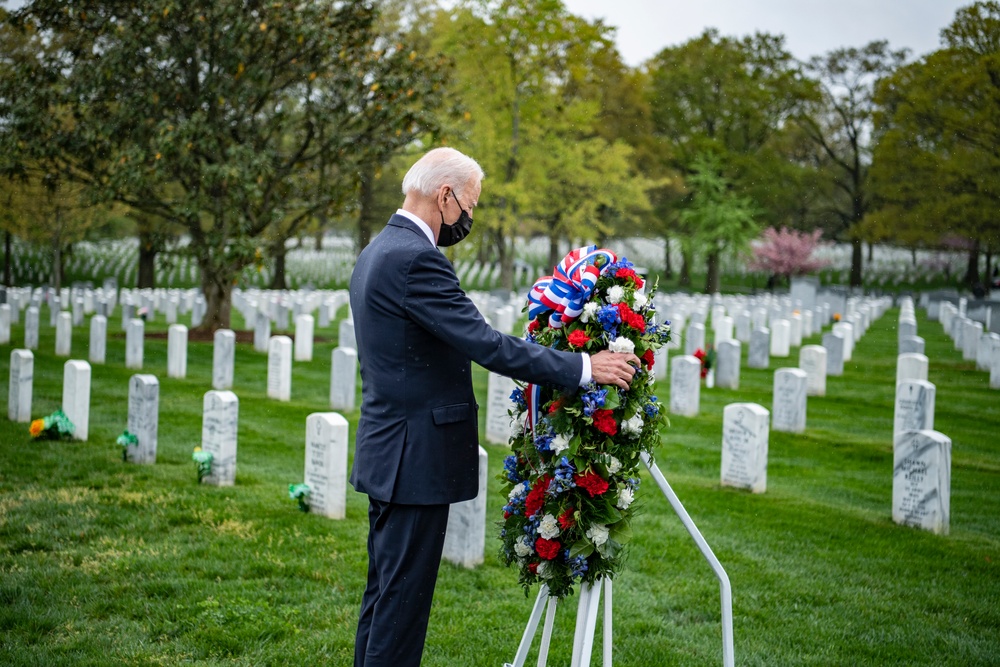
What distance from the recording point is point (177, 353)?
46.5 ft

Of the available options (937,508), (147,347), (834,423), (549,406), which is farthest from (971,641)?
(147,347)

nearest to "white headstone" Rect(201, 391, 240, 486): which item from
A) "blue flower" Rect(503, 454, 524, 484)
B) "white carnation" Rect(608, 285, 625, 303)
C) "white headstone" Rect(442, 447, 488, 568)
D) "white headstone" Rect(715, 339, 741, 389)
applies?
"white headstone" Rect(442, 447, 488, 568)

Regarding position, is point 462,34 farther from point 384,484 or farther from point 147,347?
point 384,484

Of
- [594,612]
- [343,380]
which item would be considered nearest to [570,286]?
[594,612]

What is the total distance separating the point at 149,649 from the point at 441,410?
2.28 m

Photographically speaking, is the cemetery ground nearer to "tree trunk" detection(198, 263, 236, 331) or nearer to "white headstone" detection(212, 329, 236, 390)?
"white headstone" detection(212, 329, 236, 390)

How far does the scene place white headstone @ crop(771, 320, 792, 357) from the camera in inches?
771

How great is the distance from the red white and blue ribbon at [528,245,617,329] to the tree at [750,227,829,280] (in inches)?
1743

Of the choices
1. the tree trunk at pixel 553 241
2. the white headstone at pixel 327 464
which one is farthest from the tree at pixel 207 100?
the tree trunk at pixel 553 241

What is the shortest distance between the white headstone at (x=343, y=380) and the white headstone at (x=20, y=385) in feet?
12.0

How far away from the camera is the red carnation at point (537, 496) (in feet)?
11.5

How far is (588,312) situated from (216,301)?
17.3 m

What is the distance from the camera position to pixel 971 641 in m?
4.86

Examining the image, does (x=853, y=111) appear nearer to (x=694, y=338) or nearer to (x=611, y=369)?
(x=694, y=338)
